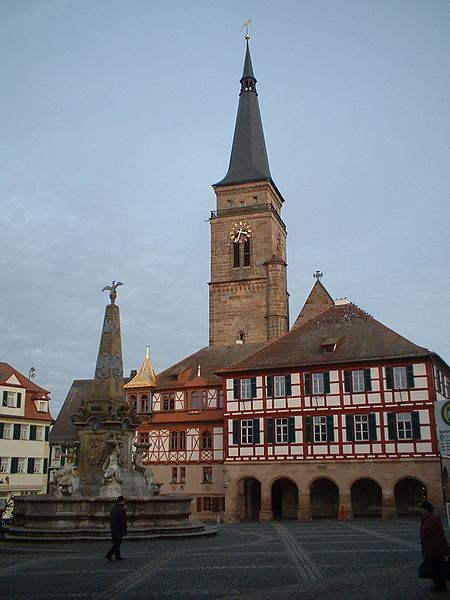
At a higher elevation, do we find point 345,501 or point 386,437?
point 386,437

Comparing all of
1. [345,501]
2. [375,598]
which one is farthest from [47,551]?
[345,501]

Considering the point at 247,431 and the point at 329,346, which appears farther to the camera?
the point at 247,431

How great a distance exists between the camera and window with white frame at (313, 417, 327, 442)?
1516 inches

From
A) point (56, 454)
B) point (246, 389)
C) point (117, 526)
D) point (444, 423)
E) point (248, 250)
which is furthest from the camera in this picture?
point (248, 250)

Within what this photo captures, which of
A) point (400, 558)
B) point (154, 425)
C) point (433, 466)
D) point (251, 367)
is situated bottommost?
point (400, 558)

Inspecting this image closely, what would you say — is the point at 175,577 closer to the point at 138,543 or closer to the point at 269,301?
the point at 138,543

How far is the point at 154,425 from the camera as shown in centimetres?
4675

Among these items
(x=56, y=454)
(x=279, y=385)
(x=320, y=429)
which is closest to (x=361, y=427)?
(x=320, y=429)

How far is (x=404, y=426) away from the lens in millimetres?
36406

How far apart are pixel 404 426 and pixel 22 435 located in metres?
26.0

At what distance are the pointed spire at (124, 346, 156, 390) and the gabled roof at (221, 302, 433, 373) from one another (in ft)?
27.4

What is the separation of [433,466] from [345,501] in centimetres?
515

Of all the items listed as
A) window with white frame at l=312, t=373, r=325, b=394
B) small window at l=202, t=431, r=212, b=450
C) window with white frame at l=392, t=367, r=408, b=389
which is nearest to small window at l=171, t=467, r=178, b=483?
small window at l=202, t=431, r=212, b=450

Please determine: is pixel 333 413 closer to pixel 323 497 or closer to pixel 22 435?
pixel 323 497
